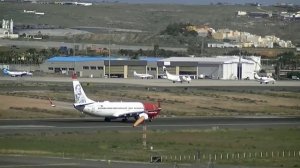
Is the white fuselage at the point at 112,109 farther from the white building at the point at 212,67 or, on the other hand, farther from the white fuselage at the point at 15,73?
the white building at the point at 212,67

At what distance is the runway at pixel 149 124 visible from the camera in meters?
68.7

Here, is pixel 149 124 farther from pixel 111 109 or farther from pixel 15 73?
pixel 15 73

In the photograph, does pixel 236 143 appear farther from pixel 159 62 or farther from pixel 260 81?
pixel 159 62

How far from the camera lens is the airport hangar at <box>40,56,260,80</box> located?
502ft

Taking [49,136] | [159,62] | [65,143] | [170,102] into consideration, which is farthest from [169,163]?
[159,62]

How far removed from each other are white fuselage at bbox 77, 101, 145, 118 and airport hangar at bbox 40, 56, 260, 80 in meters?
75.5

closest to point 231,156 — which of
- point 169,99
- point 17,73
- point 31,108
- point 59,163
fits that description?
point 59,163

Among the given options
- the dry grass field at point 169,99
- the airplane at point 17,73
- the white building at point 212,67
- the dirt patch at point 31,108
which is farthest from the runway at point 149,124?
the white building at point 212,67

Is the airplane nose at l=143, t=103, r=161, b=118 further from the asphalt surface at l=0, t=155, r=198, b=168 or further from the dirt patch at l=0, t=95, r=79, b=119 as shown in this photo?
the asphalt surface at l=0, t=155, r=198, b=168

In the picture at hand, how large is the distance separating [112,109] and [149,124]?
139 inches

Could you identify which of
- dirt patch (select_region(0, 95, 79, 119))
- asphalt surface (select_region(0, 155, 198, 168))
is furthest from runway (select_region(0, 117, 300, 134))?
asphalt surface (select_region(0, 155, 198, 168))

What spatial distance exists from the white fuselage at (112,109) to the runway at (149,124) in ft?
2.61

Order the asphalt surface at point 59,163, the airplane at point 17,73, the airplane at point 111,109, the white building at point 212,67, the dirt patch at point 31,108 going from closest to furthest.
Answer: the asphalt surface at point 59,163, the airplane at point 111,109, the dirt patch at point 31,108, the airplane at point 17,73, the white building at point 212,67

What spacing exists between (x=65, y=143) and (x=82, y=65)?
9333cm
